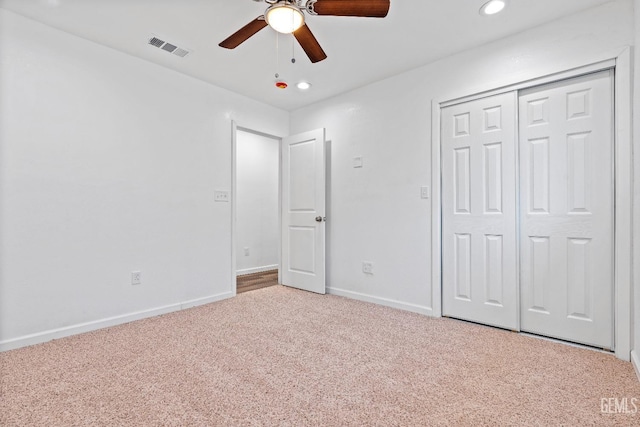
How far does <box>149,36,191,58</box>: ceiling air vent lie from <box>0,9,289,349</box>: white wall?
1.18 feet

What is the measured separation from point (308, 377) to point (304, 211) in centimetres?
231

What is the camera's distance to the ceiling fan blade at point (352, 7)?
1.55m

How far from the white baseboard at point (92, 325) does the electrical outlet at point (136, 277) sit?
0.27m

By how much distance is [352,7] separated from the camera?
63.0 inches

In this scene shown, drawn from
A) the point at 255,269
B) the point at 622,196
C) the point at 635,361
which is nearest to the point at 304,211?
the point at 255,269

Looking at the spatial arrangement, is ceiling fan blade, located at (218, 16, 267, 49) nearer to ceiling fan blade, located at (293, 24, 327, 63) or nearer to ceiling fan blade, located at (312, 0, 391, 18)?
ceiling fan blade, located at (293, 24, 327, 63)

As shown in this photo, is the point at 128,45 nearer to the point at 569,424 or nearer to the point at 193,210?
the point at 193,210

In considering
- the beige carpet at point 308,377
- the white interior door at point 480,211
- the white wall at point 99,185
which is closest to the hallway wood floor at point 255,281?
the white wall at point 99,185

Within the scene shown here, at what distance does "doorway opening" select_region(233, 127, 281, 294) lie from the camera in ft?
16.3

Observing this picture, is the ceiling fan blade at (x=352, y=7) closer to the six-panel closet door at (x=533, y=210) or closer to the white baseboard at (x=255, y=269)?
the six-panel closet door at (x=533, y=210)

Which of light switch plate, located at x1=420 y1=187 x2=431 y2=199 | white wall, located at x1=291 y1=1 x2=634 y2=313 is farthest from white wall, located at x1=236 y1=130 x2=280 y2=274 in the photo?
light switch plate, located at x1=420 y1=187 x2=431 y2=199

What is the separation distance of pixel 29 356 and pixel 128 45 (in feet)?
8.10

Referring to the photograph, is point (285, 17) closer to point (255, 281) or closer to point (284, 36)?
point (284, 36)

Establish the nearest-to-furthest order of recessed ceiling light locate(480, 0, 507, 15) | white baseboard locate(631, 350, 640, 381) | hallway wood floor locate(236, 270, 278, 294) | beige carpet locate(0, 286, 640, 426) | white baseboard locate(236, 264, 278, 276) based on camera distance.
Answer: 1. beige carpet locate(0, 286, 640, 426)
2. white baseboard locate(631, 350, 640, 381)
3. recessed ceiling light locate(480, 0, 507, 15)
4. hallway wood floor locate(236, 270, 278, 294)
5. white baseboard locate(236, 264, 278, 276)
